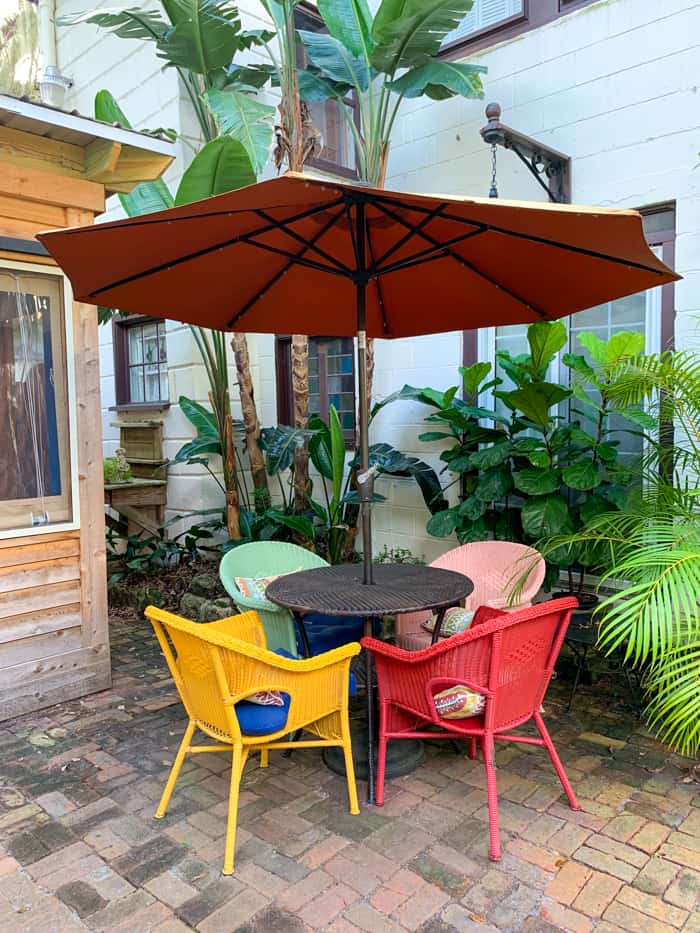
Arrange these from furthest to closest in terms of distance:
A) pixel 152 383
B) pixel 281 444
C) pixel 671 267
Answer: pixel 152 383 < pixel 281 444 < pixel 671 267

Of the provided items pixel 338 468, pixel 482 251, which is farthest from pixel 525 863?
pixel 338 468

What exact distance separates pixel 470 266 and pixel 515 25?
2.78 m

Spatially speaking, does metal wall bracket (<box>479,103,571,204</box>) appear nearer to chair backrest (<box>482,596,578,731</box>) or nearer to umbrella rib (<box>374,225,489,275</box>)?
umbrella rib (<box>374,225,489,275</box>)

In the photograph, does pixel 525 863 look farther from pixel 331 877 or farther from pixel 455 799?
pixel 331 877

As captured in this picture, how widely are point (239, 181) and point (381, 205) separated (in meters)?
1.77

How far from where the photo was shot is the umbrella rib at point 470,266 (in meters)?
2.79

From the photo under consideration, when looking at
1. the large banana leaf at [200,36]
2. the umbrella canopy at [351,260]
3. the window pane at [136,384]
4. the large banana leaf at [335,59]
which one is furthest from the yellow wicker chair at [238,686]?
the window pane at [136,384]

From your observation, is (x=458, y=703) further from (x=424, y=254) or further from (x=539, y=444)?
(x=539, y=444)

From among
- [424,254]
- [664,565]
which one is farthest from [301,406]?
[664,565]

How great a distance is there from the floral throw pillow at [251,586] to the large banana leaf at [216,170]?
2271 millimetres

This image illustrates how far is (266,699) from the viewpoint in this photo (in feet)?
8.27

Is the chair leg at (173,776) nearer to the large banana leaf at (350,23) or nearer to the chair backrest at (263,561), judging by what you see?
the chair backrest at (263,561)

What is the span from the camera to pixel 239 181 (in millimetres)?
4148

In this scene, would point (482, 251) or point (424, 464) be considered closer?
point (482, 251)
